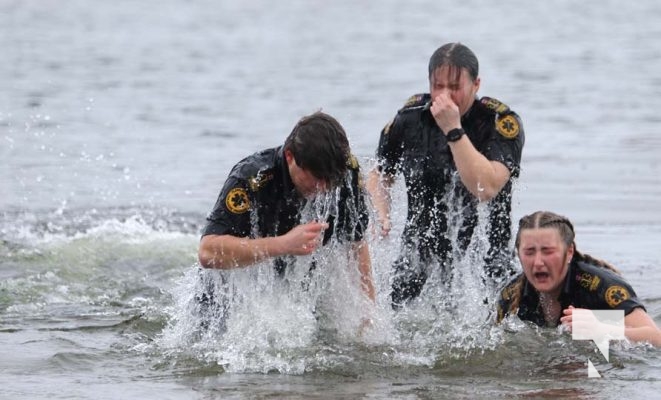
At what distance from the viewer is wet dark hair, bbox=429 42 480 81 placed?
7.96 m

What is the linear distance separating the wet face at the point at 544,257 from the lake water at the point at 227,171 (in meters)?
0.48

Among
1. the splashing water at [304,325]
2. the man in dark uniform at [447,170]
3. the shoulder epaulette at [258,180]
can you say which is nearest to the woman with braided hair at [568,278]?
the man in dark uniform at [447,170]

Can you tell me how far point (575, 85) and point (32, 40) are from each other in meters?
16.0

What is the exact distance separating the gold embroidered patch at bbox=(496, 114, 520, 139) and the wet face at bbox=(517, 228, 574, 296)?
0.69 m

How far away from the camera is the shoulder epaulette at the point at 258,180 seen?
752cm

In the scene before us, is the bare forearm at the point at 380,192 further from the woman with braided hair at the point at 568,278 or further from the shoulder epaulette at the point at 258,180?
the shoulder epaulette at the point at 258,180

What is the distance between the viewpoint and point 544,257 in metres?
7.80

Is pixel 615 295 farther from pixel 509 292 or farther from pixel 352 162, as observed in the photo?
pixel 352 162

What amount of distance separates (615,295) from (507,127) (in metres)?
1.24

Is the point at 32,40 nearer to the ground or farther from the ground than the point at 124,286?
farther from the ground

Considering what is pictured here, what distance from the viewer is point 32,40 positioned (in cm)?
3691

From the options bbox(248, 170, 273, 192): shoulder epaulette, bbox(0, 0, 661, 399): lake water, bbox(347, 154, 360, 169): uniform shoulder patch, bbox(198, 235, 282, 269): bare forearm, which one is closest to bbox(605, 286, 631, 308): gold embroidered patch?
bbox(0, 0, 661, 399): lake water

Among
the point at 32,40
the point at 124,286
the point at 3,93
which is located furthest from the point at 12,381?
the point at 32,40

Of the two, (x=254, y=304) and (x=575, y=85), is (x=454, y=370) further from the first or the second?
(x=575, y=85)
